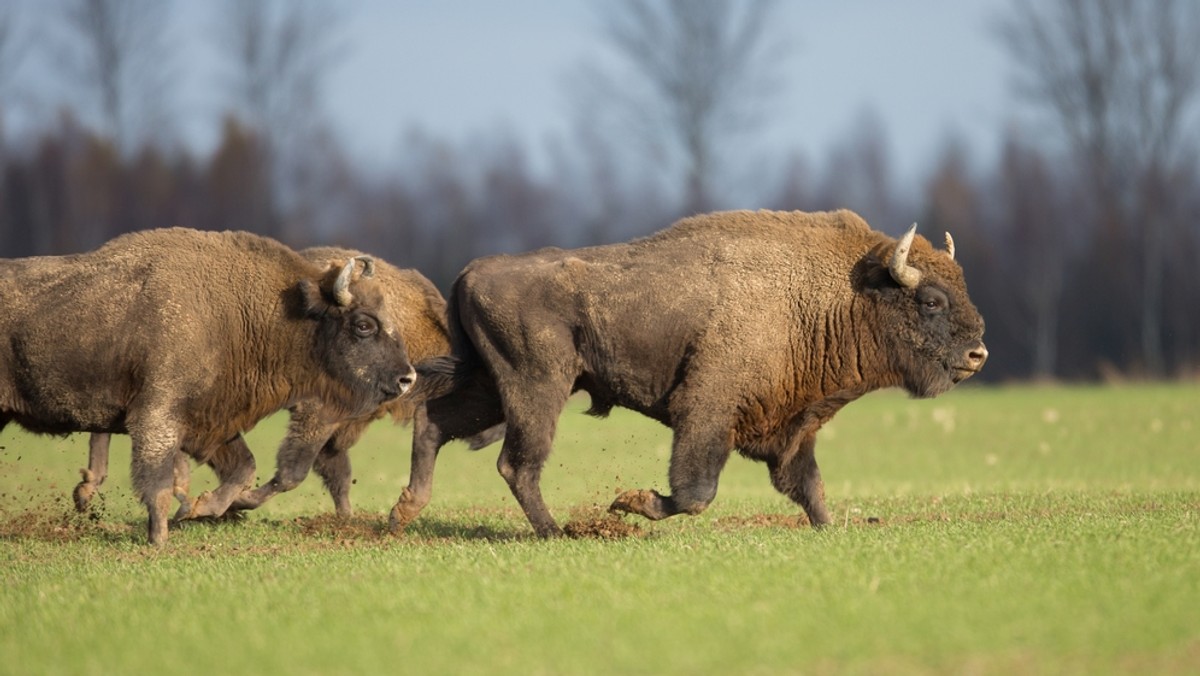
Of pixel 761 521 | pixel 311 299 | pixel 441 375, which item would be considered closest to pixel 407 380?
pixel 441 375

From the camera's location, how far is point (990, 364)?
2058 inches

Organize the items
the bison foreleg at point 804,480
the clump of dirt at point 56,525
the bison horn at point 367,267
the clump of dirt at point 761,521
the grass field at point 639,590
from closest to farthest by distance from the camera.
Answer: the grass field at point 639,590 < the bison foreleg at point 804,480 < the clump of dirt at point 761,521 < the clump of dirt at point 56,525 < the bison horn at point 367,267

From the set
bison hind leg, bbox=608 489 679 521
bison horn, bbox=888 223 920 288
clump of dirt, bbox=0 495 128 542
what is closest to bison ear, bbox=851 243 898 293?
bison horn, bbox=888 223 920 288

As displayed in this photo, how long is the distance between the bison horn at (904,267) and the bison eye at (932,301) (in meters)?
0.11

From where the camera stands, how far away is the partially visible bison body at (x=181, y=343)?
456 inches

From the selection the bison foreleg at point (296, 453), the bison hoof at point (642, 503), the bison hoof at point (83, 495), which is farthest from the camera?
the bison hoof at point (83, 495)

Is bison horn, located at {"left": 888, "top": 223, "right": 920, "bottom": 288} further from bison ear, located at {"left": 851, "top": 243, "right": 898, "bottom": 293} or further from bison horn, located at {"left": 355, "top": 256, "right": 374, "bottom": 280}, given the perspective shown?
bison horn, located at {"left": 355, "top": 256, "right": 374, "bottom": 280}

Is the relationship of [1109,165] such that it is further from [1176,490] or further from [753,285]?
[753,285]

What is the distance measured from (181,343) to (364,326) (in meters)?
1.51

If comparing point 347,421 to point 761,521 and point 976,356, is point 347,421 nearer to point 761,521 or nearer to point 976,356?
point 761,521

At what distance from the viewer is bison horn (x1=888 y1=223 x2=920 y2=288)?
11.2 metres

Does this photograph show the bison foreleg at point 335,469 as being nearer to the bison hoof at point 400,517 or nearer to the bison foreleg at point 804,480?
the bison hoof at point 400,517

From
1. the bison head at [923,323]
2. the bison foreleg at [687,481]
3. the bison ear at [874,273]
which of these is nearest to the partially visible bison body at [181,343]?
the bison foreleg at [687,481]

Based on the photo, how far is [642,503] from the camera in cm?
1069
